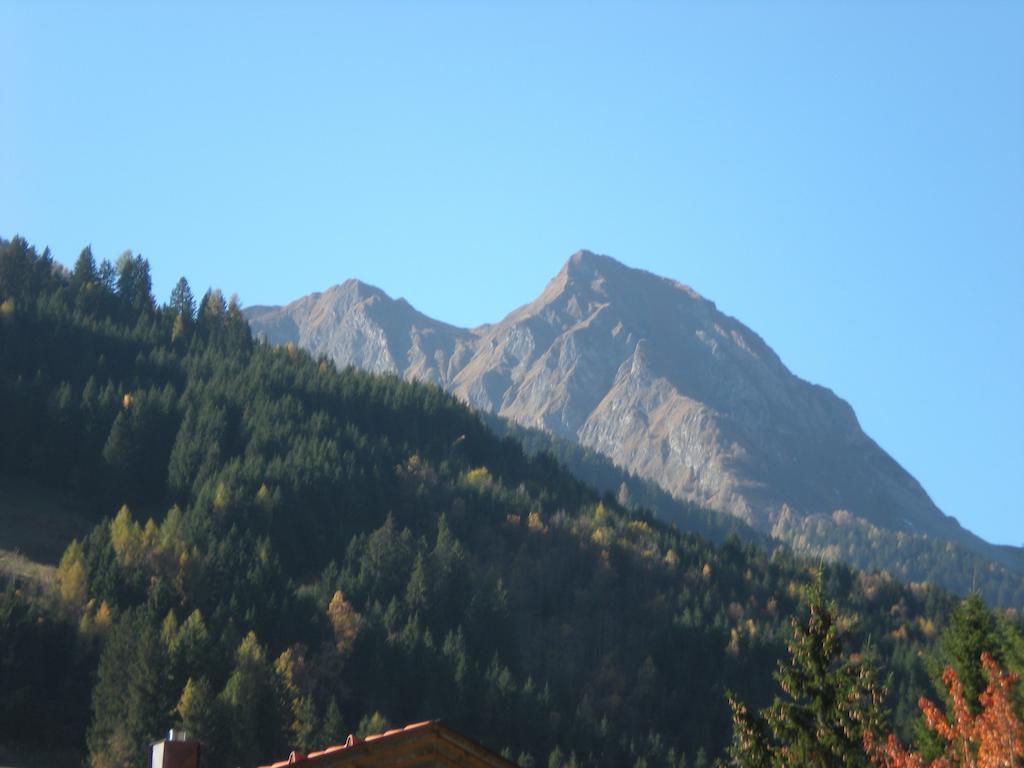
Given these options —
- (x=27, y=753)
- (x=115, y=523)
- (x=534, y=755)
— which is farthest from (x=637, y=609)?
(x=27, y=753)

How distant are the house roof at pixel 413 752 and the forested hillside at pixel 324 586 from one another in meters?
38.2

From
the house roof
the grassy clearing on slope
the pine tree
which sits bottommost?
the grassy clearing on slope

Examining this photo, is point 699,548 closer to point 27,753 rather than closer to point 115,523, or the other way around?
point 115,523

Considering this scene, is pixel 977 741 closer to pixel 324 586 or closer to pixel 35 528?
pixel 324 586

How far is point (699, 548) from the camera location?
7352 inches

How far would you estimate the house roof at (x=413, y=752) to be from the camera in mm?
24438

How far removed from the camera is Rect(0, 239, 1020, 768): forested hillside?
98438 mm

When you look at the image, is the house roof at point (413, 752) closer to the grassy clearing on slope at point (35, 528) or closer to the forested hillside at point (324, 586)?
the forested hillside at point (324, 586)

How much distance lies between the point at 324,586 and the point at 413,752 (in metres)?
111

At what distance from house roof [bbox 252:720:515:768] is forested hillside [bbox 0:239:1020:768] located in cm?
3819

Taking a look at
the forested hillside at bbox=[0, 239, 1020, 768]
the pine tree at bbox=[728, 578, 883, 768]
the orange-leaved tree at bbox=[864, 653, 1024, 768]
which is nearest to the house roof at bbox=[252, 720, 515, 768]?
the pine tree at bbox=[728, 578, 883, 768]

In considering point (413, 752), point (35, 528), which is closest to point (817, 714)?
point (413, 752)

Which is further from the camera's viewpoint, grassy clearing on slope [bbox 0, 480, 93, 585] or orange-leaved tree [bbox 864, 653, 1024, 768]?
grassy clearing on slope [bbox 0, 480, 93, 585]

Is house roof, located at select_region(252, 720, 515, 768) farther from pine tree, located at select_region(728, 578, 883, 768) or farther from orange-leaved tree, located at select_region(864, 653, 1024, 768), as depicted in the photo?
orange-leaved tree, located at select_region(864, 653, 1024, 768)
